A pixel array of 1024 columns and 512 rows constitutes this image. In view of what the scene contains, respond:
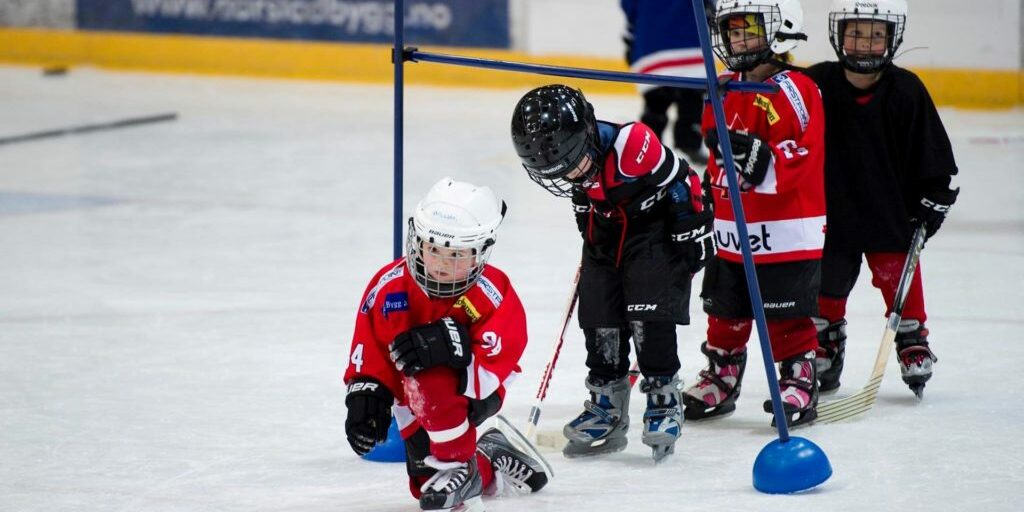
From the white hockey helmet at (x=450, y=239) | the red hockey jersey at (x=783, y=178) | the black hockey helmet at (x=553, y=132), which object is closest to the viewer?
the white hockey helmet at (x=450, y=239)

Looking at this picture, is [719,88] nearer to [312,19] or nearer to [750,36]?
[750,36]

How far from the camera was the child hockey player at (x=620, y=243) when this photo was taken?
290 cm

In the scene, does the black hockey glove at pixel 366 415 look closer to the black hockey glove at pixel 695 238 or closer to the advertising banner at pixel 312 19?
the black hockey glove at pixel 695 238

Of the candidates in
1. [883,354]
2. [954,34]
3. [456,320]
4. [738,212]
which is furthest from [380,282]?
[954,34]

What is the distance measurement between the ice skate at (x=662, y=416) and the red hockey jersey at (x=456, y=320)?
482 mm

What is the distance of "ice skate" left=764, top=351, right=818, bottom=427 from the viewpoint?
11.0ft

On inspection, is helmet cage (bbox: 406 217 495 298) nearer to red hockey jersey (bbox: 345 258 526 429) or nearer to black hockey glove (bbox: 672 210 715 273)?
red hockey jersey (bbox: 345 258 526 429)

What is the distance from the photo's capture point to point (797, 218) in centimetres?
333

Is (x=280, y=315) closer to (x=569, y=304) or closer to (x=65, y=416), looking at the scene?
(x=65, y=416)

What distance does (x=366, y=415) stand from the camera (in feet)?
8.69

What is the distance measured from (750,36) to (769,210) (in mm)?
396

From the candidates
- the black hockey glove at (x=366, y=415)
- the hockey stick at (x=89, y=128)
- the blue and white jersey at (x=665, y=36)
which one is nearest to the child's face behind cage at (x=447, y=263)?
the black hockey glove at (x=366, y=415)

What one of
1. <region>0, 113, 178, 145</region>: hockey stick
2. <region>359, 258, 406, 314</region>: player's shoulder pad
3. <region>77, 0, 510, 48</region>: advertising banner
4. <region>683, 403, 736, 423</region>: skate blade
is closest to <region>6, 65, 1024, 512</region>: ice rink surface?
<region>683, 403, 736, 423</region>: skate blade

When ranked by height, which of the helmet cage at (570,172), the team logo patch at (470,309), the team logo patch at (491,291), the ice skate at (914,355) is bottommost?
the ice skate at (914,355)
